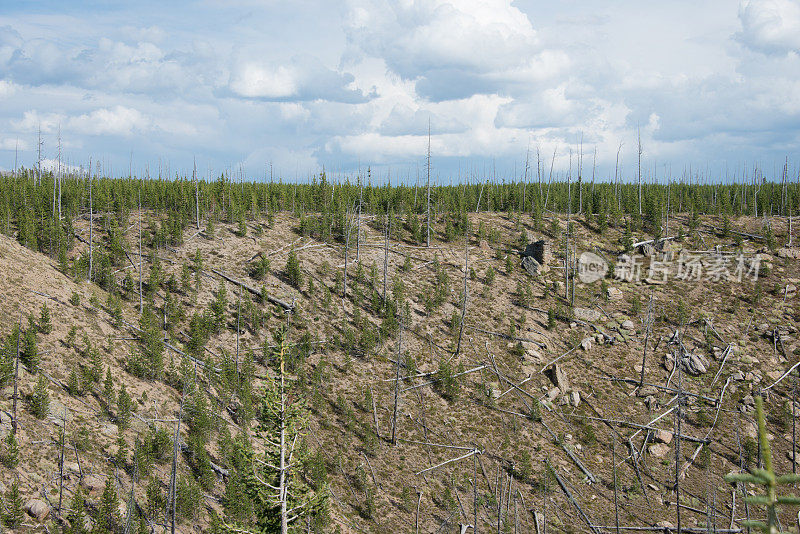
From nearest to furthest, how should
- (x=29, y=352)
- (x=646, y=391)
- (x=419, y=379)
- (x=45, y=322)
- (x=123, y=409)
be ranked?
1. (x=123, y=409)
2. (x=29, y=352)
3. (x=45, y=322)
4. (x=419, y=379)
5. (x=646, y=391)

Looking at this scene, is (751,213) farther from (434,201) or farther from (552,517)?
(552,517)

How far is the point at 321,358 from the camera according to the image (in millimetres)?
36562

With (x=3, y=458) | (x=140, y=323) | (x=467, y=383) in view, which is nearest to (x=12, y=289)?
(x=140, y=323)

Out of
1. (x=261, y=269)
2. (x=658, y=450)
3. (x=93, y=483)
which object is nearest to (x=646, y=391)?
(x=658, y=450)

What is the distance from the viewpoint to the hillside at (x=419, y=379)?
2558cm

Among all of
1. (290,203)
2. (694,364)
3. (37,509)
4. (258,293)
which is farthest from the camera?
(290,203)

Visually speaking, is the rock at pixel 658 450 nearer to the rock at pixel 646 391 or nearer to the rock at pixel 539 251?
the rock at pixel 646 391

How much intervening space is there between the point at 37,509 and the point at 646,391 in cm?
3690

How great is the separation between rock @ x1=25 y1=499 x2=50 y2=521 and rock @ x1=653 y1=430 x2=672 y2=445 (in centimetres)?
3363

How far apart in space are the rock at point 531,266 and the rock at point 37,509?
41.1 m

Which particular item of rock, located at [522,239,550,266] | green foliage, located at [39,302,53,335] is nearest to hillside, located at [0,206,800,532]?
green foliage, located at [39,302,53,335]

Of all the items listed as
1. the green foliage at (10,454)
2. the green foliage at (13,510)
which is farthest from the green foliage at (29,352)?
the green foliage at (13,510)

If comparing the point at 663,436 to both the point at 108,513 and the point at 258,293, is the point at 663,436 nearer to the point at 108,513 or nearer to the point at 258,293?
the point at 258,293

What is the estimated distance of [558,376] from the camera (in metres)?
38.5
